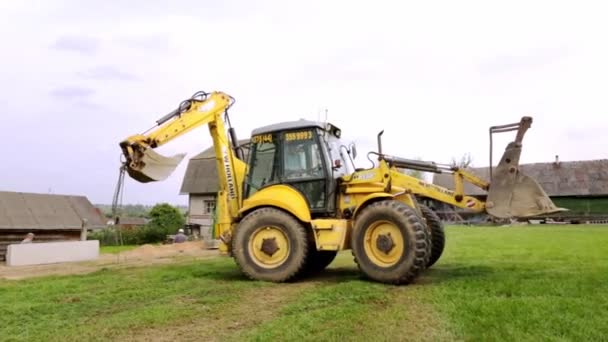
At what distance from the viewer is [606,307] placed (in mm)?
5941

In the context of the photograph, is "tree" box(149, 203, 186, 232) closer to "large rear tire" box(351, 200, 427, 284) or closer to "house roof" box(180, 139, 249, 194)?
"house roof" box(180, 139, 249, 194)

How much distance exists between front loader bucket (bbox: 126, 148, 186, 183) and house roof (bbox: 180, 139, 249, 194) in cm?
2683

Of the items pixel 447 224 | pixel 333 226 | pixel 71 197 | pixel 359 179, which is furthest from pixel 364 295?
pixel 447 224

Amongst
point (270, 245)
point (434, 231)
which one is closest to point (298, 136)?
point (270, 245)

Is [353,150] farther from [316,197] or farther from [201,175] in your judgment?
[201,175]

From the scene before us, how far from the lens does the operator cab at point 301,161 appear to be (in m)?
9.27

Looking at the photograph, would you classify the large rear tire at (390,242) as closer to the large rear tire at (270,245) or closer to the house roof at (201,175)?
the large rear tire at (270,245)

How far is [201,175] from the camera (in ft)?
129

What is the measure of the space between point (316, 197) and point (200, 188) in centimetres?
3028

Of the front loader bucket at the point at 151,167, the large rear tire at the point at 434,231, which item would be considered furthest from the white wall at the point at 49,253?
the large rear tire at the point at 434,231

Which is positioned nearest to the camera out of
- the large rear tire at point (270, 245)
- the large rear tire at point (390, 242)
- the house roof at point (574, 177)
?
the large rear tire at point (390, 242)

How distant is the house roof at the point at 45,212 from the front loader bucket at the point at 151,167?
11.5 metres

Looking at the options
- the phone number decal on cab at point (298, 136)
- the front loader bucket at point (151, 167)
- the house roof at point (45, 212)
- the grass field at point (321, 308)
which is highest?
the phone number decal on cab at point (298, 136)

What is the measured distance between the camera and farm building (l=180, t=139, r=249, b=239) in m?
37.7
